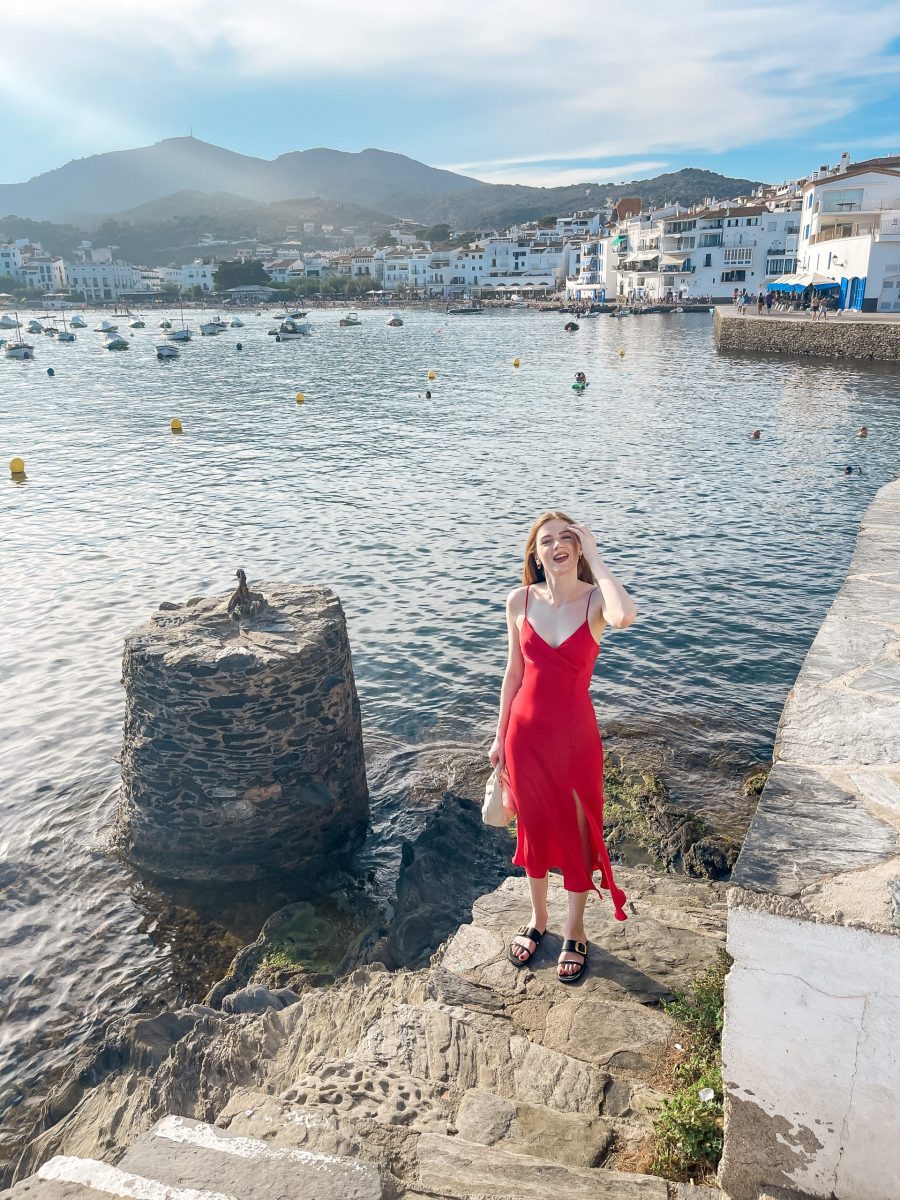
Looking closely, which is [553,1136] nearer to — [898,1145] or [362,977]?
[898,1145]

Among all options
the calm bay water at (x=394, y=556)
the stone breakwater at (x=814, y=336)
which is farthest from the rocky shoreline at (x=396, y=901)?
the stone breakwater at (x=814, y=336)

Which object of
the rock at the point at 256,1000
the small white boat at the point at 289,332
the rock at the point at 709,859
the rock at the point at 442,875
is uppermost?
A: the small white boat at the point at 289,332

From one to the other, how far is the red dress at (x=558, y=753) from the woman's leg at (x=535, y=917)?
0.91 ft

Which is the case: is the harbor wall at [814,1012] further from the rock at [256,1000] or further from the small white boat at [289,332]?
the small white boat at [289,332]

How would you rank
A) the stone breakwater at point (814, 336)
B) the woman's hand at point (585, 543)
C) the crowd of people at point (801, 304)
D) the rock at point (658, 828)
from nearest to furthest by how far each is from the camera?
1. the woman's hand at point (585, 543)
2. the rock at point (658, 828)
3. the stone breakwater at point (814, 336)
4. the crowd of people at point (801, 304)

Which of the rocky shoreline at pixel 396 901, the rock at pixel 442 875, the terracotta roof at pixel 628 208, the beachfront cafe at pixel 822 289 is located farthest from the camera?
the terracotta roof at pixel 628 208

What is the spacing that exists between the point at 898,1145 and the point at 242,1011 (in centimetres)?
488

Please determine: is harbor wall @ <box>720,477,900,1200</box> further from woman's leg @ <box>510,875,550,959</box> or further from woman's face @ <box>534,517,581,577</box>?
woman's leg @ <box>510,875,550,959</box>

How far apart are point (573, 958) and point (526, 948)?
301mm

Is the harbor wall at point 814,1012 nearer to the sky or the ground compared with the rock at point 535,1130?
nearer to the sky

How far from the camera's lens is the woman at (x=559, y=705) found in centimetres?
463

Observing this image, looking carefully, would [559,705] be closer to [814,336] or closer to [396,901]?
[396,901]

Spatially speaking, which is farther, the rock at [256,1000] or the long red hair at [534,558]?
the rock at [256,1000]

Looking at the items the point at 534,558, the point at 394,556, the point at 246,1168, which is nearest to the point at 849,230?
the point at 394,556
